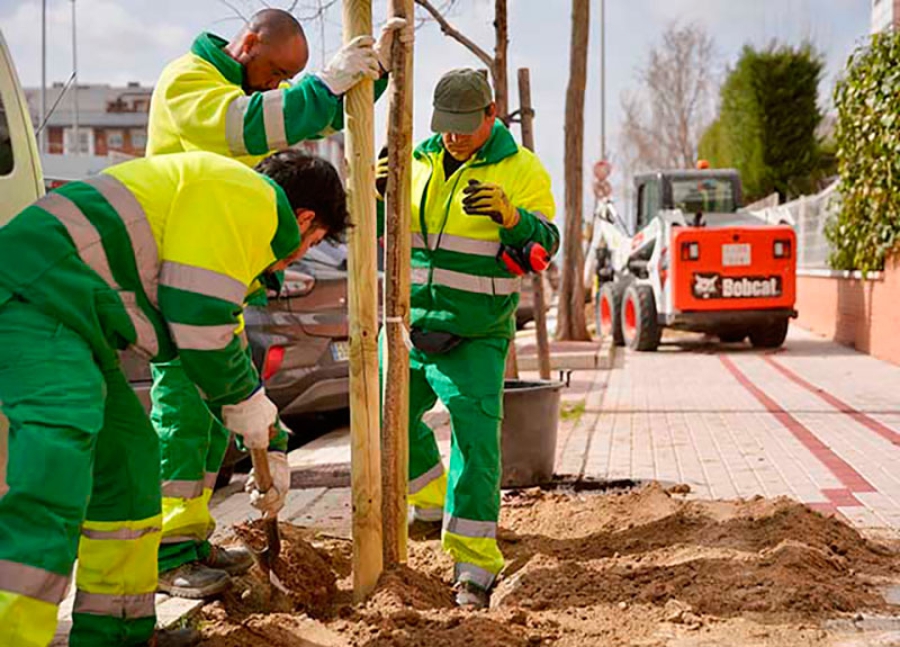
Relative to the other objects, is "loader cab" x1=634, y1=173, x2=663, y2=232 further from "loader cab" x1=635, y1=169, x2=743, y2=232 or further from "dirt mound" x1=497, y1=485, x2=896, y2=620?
"dirt mound" x1=497, y1=485, x2=896, y2=620

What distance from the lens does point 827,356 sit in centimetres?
1472

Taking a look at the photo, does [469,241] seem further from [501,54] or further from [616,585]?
[501,54]

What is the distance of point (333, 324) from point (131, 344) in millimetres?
4757

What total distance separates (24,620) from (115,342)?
79cm

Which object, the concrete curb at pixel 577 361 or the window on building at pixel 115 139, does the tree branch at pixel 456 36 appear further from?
the window on building at pixel 115 139

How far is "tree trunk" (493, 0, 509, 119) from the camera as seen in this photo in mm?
8750

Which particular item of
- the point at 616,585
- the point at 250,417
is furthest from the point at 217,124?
the point at 616,585

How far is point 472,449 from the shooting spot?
440cm

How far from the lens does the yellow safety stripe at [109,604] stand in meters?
3.27

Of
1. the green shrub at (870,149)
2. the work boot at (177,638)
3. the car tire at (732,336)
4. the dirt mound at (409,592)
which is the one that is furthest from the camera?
the car tire at (732,336)

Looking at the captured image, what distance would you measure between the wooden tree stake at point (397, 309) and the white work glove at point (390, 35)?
43 millimetres

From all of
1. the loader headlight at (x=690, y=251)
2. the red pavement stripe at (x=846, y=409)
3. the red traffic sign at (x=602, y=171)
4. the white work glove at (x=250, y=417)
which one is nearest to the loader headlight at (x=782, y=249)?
the loader headlight at (x=690, y=251)

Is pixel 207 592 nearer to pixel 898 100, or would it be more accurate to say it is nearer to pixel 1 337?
pixel 1 337

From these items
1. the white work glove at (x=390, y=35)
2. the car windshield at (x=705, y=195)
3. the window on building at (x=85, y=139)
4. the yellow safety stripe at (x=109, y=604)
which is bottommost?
the yellow safety stripe at (x=109, y=604)
